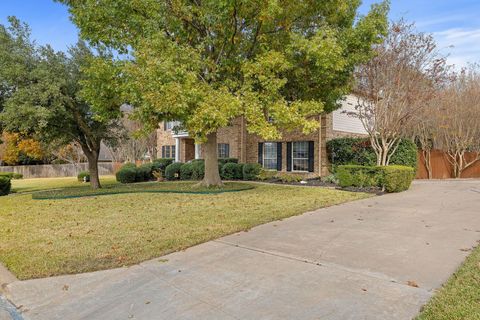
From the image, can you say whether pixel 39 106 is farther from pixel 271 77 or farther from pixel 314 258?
pixel 314 258

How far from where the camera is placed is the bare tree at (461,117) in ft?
57.2

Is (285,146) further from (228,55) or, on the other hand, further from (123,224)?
(123,224)

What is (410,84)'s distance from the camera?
45.0 feet

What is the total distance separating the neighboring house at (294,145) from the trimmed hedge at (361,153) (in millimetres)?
575

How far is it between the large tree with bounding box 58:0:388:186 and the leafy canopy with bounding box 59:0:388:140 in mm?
31

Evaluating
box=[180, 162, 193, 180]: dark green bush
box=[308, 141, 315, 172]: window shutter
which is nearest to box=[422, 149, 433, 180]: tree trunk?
box=[308, 141, 315, 172]: window shutter

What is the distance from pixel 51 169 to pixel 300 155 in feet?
102

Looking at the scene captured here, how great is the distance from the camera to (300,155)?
18.6m

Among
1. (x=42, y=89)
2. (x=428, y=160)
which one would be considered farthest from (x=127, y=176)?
(x=428, y=160)

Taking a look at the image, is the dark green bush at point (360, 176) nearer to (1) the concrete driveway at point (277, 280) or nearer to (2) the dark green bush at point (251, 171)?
(2) the dark green bush at point (251, 171)

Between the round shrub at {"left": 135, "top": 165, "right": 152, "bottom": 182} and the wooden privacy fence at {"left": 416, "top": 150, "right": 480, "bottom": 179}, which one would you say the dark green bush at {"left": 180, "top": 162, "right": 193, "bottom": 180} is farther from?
the wooden privacy fence at {"left": 416, "top": 150, "right": 480, "bottom": 179}

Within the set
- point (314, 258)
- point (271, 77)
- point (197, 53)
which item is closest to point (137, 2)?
point (197, 53)

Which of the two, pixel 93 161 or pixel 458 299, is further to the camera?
pixel 93 161

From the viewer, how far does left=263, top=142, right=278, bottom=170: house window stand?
19547 millimetres
